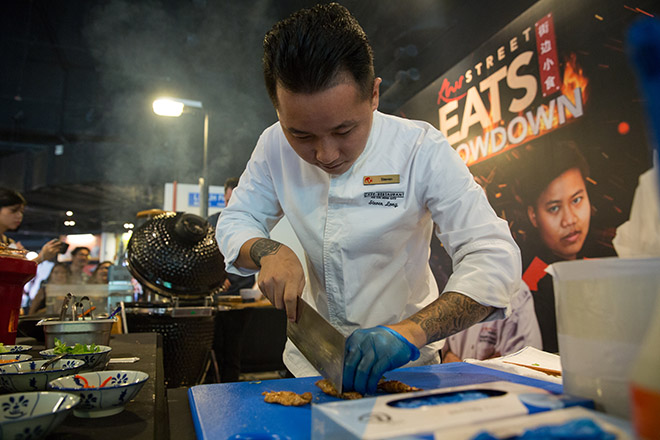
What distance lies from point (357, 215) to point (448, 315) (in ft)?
1.46

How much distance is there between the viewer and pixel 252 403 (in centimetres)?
97

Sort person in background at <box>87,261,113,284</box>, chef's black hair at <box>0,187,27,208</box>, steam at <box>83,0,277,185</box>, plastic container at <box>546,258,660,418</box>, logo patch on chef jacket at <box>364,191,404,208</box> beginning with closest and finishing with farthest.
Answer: plastic container at <box>546,258,660,418</box>
logo patch on chef jacket at <box>364,191,404,208</box>
chef's black hair at <box>0,187,27,208</box>
steam at <box>83,0,277,185</box>
person in background at <box>87,261,113,284</box>

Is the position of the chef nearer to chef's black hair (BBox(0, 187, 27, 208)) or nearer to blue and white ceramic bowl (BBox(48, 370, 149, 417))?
blue and white ceramic bowl (BBox(48, 370, 149, 417))

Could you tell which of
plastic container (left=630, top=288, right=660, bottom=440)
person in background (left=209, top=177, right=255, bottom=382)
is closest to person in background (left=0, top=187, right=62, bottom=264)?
person in background (left=209, top=177, right=255, bottom=382)

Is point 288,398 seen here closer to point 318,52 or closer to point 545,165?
point 318,52

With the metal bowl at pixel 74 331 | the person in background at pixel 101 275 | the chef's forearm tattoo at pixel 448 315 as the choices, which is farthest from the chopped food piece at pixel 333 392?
the person in background at pixel 101 275

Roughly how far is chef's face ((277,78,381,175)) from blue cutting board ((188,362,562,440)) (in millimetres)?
632

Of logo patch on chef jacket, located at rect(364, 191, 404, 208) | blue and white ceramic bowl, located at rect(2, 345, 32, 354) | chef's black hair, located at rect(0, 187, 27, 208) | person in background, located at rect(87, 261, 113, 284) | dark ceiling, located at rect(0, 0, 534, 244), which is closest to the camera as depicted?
blue and white ceramic bowl, located at rect(2, 345, 32, 354)

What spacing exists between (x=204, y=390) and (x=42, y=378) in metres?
0.35

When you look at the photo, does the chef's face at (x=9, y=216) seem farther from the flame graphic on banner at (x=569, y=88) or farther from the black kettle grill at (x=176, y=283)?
the flame graphic on banner at (x=569, y=88)

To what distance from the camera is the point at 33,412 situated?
2.23 feet

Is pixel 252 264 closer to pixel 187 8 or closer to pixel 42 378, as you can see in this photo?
pixel 42 378

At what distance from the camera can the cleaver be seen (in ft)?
3.23

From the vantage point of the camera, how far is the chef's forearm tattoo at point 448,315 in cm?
114
